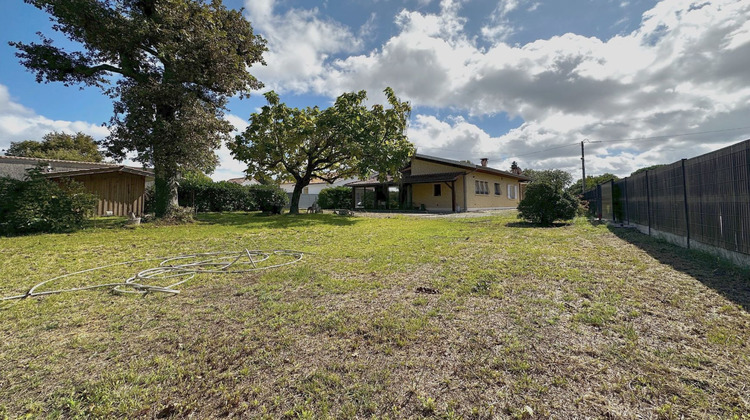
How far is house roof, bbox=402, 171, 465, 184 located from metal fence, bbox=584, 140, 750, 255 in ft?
37.1

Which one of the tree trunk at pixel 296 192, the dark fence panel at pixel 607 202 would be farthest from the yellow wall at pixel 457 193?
the tree trunk at pixel 296 192

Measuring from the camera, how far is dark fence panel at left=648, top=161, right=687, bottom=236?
604cm

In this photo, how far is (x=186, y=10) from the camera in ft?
33.9

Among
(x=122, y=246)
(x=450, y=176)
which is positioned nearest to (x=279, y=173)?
(x=122, y=246)

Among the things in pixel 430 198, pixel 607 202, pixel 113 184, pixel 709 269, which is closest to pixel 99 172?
pixel 113 184

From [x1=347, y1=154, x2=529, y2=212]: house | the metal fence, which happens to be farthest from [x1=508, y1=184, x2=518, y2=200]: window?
the metal fence

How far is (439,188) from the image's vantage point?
2175 cm

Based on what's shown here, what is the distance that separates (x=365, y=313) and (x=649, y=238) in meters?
8.26

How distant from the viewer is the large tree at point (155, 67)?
31.7 ft

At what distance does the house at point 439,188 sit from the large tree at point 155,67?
529 inches

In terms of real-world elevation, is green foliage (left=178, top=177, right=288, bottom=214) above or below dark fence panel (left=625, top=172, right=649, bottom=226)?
above

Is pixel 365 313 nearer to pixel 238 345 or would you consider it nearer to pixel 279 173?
pixel 238 345

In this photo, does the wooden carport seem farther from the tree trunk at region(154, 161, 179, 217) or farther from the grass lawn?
the grass lawn

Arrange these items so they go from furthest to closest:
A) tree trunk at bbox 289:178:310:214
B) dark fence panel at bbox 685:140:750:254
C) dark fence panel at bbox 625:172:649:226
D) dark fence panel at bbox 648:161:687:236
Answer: tree trunk at bbox 289:178:310:214 < dark fence panel at bbox 625:172:649:226 < dark fence panel at bbox 648:161:687:236 < dark fence panel at bbox 685:140:750:254
